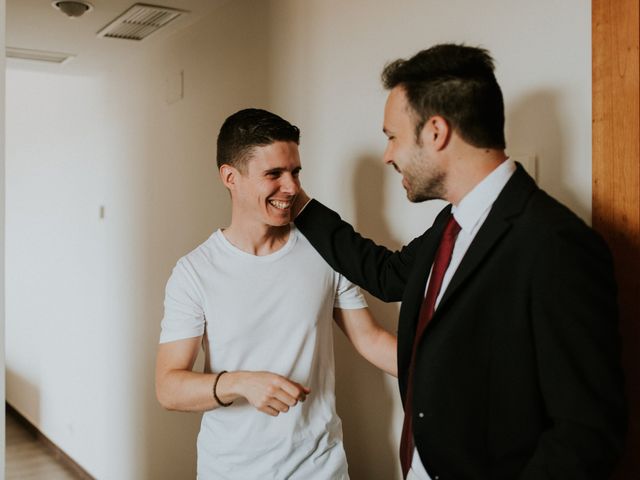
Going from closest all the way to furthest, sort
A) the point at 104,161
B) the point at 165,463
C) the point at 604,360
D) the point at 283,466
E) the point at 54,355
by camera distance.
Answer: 1. the point at 604,360
2. the point at 283,466
3. the point at 165,463
4. the point at 104,161
5. the point at 54,355

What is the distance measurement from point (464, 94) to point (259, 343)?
2.75ft

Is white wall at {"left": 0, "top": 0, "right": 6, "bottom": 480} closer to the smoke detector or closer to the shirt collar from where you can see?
the shirt collar

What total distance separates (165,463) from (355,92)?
2376mm

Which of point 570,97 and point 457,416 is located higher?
point 570,97

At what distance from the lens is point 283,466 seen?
1.74 metres

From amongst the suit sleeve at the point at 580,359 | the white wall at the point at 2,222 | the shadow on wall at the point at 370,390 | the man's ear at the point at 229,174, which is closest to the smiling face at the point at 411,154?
the suit sleeve at the point at 580,359

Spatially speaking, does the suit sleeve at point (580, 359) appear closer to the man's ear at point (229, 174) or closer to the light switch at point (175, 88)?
the man's ear at point (229, 174)

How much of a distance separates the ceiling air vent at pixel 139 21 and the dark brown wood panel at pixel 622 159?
215 cm

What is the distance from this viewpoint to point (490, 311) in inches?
48.2

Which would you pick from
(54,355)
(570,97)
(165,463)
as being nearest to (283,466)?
(570,97)

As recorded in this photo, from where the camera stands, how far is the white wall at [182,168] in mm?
1654

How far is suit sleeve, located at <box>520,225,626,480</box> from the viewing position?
1092 millimetres

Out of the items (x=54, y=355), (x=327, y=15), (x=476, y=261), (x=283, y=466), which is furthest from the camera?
(x=54, y=355)

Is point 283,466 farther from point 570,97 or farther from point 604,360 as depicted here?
point 570,97
